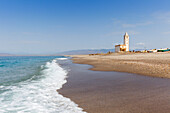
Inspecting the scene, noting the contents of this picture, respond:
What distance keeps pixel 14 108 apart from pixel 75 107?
249 centimetres

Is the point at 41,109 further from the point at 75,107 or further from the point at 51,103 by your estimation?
the point at 75,107

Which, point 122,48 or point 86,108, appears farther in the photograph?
point 122,48

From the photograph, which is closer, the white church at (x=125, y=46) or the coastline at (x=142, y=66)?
the coastline at (x=142, y=66)

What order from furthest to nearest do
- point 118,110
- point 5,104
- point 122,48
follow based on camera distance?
point 122,48, point 5,104, point 118,110

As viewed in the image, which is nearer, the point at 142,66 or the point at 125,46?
the point at 142,66

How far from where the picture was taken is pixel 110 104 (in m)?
4.80

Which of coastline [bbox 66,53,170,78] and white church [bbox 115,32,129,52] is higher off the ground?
white church [bbox 115,32,129,52]

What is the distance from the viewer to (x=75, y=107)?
4777mm

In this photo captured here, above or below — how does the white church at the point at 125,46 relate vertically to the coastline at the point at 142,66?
above

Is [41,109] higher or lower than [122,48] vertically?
lower

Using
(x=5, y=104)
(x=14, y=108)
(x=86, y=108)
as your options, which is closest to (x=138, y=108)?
(x=86, y=108)

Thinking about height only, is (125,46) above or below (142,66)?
above

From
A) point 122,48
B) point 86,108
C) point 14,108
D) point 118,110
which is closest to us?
point 118,110

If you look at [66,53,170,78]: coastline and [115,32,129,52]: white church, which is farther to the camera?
[115,32,129,52]: white church
